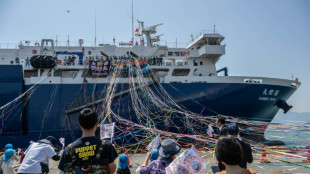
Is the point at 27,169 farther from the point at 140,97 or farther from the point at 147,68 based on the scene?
the point at 147,68

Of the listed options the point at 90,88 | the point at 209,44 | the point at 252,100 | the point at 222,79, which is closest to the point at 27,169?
the point at 90,88

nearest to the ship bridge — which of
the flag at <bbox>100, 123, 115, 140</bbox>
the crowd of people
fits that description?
the flag at <bbox>100, 123, 115, 140</bbox>

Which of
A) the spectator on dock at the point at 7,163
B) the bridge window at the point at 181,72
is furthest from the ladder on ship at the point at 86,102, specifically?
the spectator on dock at the point at 7,163

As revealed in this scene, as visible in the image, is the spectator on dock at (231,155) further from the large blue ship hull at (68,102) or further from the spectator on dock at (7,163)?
the large blue ship hull at (68,102)

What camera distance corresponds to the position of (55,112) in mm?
14875

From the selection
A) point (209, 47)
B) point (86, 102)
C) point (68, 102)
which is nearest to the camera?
point (86, 102)

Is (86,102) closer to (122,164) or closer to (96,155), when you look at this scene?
→ (122,164)

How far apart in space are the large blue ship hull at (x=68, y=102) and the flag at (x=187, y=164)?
11.7 meters

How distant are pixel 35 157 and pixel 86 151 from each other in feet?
5.39

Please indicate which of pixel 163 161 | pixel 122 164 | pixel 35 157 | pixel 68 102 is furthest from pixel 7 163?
pixel 68 102

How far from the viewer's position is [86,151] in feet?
8.62

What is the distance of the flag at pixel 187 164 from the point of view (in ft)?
9.62

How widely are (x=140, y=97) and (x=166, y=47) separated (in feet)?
24.2

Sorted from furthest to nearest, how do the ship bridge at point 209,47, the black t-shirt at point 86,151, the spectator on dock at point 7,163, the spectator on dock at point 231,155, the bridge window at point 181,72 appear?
A: 1. the ship bridge at point 209,47
2. the bridge window at point 181,72
3. the spectator on dock at point 7,163
4. the black t-shirt at point 86,151
5. the spectator on dock at point 231,155
